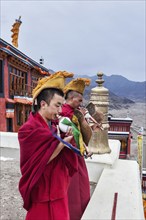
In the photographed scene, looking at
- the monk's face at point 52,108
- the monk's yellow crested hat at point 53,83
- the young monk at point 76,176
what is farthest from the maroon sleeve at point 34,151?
the young monk at point 76,176

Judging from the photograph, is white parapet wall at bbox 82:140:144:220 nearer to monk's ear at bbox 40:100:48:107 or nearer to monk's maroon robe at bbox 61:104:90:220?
monk's maroon robe at bbox 61:104:90:220

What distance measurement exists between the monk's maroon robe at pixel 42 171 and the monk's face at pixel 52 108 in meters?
0.04

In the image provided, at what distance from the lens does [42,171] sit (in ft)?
4.62

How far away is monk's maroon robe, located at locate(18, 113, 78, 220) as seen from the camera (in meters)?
1.41

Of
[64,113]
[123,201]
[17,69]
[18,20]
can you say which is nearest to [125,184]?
[123,201]

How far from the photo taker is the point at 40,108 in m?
1.58

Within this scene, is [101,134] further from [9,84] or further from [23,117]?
[23,117]

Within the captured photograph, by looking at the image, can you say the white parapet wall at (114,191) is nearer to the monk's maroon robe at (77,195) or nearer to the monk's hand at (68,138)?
the monk's maroon robe at (77,195)

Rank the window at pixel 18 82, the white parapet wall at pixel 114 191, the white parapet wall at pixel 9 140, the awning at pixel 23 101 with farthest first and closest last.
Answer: the awning at pixel 23 101
the window at pixel 18 82
the white parapet wall at pixel 9 140
the white parapet wall at pixel 114 191

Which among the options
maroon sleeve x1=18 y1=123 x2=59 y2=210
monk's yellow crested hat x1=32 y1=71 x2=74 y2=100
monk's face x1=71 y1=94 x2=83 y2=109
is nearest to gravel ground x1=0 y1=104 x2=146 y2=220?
maroon sleeve x1=18 y1=123 x2=59 y2=210

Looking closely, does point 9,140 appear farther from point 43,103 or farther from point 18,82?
point 18,82

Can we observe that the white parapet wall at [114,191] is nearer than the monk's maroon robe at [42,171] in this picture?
No

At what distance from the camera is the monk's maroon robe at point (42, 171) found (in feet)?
4.64

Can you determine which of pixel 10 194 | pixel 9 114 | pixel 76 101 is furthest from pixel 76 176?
pixel 9 114
